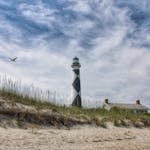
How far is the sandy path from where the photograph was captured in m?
11.6

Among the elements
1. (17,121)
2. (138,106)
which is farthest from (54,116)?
(138,106)

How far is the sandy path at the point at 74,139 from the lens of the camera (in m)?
11.6

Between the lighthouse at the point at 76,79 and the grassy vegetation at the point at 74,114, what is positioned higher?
the lighthouse at the point at 76,79

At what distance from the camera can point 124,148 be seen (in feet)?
44.2

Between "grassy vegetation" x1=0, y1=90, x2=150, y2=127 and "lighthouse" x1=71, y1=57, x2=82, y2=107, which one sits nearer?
"grassy vegetation" x1=0, y1=90, x2=150, y2=127

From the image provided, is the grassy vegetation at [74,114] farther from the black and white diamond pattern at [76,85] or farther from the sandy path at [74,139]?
the black and white diamond pattern at [76,85]

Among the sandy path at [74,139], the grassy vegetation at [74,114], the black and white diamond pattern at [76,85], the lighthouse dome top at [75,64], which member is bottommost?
the sandy path at [74,139]

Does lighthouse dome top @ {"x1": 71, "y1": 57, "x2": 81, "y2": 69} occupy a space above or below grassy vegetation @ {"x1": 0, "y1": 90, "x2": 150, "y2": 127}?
above

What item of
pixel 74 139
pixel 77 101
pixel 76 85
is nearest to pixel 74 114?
pixel 74 139

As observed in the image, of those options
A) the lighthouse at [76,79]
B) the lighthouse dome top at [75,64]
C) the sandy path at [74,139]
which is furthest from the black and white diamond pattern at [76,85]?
the sandy path at [74,139]

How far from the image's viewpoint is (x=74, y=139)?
13578mm

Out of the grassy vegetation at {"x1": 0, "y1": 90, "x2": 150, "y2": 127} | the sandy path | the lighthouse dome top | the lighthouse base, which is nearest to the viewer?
the sandy path

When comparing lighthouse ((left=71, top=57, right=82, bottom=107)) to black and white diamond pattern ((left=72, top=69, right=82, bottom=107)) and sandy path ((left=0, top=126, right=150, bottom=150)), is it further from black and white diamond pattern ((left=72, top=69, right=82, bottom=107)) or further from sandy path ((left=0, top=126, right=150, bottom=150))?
sandy path ((left=0, top=126, right=150, bottom=150))

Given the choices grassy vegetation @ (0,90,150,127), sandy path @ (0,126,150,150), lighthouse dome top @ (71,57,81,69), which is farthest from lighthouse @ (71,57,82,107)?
sandy path @ (0,126,150,150)
